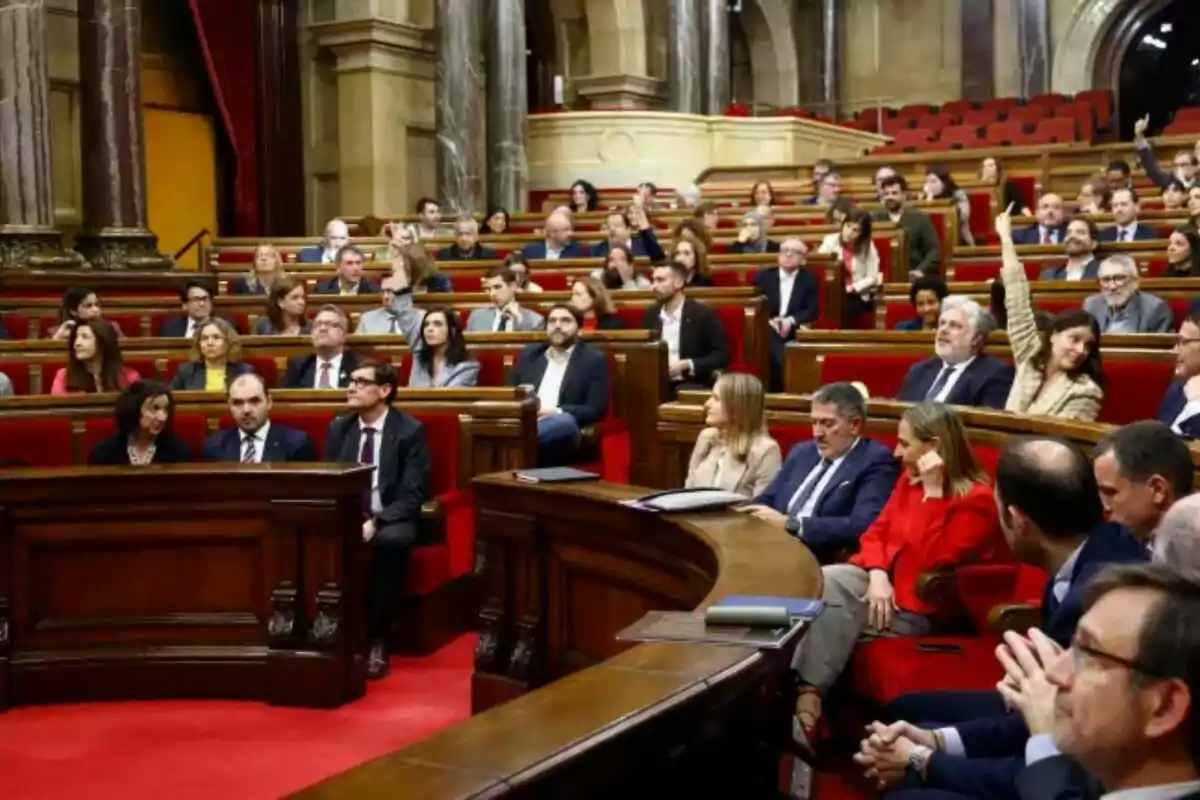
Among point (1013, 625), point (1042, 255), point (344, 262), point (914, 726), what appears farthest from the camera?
point (344, 262)

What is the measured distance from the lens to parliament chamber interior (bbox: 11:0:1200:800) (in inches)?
77.7

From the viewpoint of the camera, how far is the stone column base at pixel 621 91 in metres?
14.4

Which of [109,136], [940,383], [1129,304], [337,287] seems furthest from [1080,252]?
[109,136]

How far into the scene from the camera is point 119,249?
8.69 m

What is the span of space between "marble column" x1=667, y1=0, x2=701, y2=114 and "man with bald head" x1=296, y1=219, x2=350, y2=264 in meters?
5.75

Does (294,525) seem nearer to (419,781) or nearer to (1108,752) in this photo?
(419,781)

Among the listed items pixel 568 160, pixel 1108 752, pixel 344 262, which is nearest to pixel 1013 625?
pixel 1108 752

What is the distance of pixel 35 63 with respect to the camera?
8.21 metres

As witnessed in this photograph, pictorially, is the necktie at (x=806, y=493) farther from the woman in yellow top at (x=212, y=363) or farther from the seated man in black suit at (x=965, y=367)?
the woman in yellow top at (x=212, y=363)

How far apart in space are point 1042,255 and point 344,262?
3.33 metres

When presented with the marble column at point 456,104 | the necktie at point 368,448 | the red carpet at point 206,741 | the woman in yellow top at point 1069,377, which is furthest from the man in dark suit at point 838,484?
the marble column at point 456,104

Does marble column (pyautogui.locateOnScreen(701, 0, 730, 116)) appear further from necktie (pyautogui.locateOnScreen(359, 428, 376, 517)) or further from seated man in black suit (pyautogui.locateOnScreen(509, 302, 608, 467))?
necktie (pyautogui.locateOnScreen(359, 428, 376, 517))

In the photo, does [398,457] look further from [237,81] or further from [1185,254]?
[237,81]

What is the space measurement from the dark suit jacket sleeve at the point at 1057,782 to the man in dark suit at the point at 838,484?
1.62 metres
